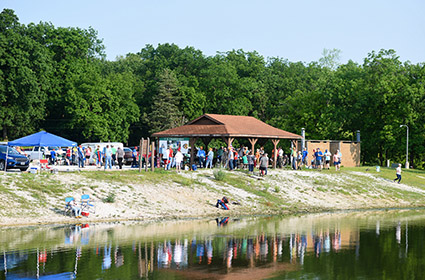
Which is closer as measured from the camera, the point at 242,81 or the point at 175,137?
the point at 175,137

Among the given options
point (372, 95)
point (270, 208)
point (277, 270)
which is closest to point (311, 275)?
point (277, 270)

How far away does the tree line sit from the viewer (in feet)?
216

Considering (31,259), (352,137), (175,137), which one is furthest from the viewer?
(352,137)

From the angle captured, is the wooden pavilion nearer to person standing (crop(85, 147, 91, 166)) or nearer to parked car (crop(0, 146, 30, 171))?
person standing (crop(85, 147, 91, 166))

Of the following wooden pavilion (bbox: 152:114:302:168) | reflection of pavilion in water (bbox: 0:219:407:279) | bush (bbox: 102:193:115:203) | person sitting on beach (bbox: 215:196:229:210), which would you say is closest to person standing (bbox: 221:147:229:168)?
wooden pavilion (bbox: 152:114:302:168)

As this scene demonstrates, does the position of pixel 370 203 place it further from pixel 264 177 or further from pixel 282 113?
pixel 282 113

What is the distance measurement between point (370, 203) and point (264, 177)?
23.5 ft

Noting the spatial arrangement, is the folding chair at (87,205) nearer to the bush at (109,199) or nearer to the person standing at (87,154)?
the bush at (109,199)

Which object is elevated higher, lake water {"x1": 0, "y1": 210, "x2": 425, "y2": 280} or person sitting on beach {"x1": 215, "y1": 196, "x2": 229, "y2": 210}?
person sitting on beach {"x1": 215, "y1": 196, "x2": 229, "y2": 210}

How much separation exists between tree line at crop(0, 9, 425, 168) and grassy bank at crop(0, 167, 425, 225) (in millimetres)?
23132

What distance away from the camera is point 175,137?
4753cm

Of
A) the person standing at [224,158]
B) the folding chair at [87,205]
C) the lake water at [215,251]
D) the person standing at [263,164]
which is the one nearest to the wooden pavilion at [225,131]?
the person standing at [224,158]

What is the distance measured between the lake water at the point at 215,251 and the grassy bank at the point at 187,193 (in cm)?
257

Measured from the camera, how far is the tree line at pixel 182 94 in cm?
6581
